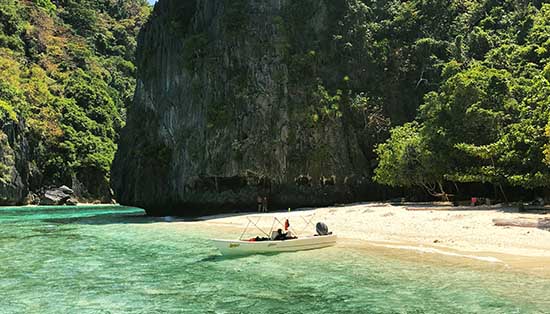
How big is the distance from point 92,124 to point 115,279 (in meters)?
72.8

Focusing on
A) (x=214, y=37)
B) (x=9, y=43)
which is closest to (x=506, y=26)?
(x=214, y=37)

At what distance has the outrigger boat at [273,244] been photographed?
57.1ft

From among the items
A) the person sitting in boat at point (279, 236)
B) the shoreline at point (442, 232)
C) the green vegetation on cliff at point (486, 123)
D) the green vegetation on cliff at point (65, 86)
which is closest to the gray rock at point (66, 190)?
the green vegetation on cliff at point (65, 86)

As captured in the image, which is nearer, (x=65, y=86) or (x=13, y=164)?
(x=13, y=164)

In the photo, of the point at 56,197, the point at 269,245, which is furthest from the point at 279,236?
the point at 56,197

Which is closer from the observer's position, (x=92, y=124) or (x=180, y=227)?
(x=180, y=227)

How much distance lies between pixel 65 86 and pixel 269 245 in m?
79.0

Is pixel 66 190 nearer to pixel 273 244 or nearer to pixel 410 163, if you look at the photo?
pixel 410 163

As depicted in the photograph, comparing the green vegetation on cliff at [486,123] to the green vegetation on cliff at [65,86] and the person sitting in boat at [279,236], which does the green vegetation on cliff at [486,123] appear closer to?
the person sitting in boat at [279,236]

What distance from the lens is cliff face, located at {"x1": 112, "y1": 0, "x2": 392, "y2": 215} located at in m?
37.7

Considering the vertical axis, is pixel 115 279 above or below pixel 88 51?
below

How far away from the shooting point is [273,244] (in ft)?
58.8

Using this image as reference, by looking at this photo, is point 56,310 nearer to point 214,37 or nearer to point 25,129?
A: point 214,37

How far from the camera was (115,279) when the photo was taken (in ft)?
46.0
